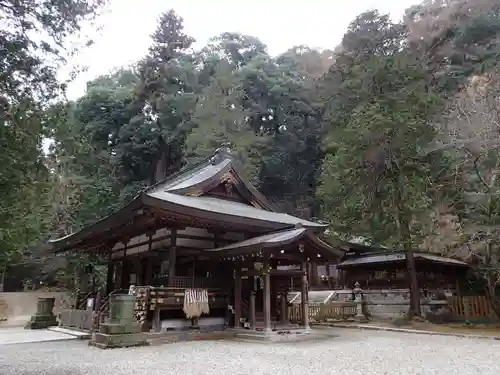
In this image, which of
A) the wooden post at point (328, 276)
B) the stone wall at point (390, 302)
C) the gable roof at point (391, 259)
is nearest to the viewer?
the stone wall at point (390, 302)

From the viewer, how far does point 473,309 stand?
53.4ft

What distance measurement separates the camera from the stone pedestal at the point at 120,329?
9.73 m

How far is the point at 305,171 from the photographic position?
Answer: 39.1m

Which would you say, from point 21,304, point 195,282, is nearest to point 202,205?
point 195,282

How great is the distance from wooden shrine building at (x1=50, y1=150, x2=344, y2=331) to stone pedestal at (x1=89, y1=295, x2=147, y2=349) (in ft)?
2.61

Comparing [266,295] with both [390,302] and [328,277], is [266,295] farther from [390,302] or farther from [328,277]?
[328,277]

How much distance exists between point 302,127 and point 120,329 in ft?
107

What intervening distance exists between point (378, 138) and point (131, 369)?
12726 mm

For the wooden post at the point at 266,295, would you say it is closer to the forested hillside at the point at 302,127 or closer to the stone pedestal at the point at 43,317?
the forested hillside at the point at 302,127

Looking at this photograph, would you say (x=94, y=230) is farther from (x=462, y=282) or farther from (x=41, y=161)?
(x=462, y=282)

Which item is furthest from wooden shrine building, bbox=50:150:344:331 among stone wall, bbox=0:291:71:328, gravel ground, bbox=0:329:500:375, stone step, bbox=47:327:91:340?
stone wall, bbox=0:291:71:328

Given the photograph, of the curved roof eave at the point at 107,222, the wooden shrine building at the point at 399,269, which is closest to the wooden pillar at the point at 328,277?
the wooden shrine building at the point at 399,269

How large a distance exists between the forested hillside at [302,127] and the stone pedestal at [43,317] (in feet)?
13.0

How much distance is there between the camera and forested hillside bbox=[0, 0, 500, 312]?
6673 mm
